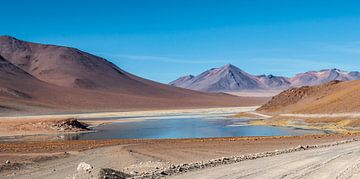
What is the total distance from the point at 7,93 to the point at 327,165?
→ 154 metres

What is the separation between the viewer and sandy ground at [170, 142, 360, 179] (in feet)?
53.4

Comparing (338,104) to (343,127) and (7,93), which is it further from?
(7,93)

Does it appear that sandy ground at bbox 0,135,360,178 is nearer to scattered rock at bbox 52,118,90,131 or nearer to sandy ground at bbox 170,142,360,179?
sandy ground at bbox 170,142,360,179

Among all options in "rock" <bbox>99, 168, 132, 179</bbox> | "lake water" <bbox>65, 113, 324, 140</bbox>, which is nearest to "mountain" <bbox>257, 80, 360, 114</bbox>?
"lake water" <bbox>65, 113, 324, 140</bbox>

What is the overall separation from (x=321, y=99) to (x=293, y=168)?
6230 cm

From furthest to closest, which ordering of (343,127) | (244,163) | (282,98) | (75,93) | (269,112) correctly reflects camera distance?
(75,93), (282,98), (269,112), (343,127), (244,163)

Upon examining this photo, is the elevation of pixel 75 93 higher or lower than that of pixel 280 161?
higher

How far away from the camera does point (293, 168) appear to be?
700 inches

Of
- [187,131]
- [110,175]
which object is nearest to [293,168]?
[110,175]

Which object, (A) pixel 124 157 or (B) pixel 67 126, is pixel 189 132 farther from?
(A) pixel 124 157

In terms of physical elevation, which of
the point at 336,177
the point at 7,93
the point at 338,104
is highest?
the point at 7,93

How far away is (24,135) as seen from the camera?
50719 mm

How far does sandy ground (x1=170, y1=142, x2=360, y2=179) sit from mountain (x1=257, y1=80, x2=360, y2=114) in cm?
3828

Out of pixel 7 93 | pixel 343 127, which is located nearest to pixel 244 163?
pixel 343 127
